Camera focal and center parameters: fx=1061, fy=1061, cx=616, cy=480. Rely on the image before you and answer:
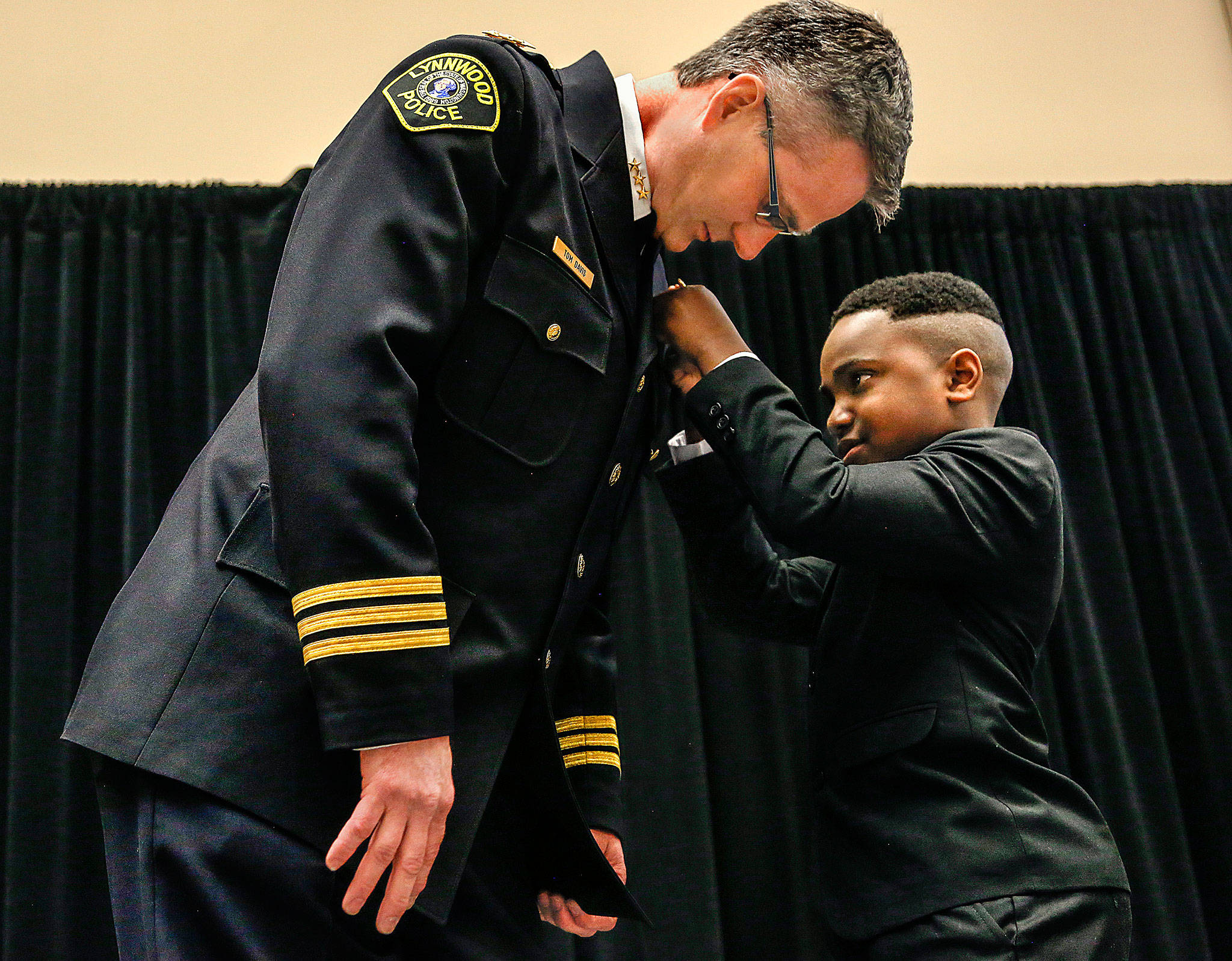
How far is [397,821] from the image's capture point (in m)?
0.81

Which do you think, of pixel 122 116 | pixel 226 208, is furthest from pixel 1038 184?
pixel 122 116

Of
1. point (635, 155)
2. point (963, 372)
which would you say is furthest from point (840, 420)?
point (635, 155)

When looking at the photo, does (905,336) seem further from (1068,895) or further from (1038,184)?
(1038,184)

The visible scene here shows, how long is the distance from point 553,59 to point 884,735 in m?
2.10

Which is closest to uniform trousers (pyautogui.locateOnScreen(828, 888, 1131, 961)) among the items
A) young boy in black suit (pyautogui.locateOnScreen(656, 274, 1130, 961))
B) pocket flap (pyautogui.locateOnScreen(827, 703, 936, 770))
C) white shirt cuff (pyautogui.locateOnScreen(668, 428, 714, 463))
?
young boy in black suit (pyautogui.locateOnScreen(656, 274, 1130, 961))

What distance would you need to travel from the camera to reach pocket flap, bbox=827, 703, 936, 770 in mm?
1373

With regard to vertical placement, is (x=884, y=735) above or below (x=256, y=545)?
below

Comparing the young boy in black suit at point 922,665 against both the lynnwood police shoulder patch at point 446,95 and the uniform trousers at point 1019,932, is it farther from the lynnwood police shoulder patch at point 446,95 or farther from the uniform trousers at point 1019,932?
the lynnwood police shoulder patch at point 446,95

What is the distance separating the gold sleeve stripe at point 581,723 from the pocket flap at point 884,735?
37 cm

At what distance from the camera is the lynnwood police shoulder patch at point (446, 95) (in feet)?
3.08

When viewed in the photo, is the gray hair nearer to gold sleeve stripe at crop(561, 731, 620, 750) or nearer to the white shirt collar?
the white shirt collar

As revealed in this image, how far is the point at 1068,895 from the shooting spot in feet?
4.26

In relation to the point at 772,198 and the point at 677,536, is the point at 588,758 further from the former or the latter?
the point at 677,536

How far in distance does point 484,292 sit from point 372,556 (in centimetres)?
29
